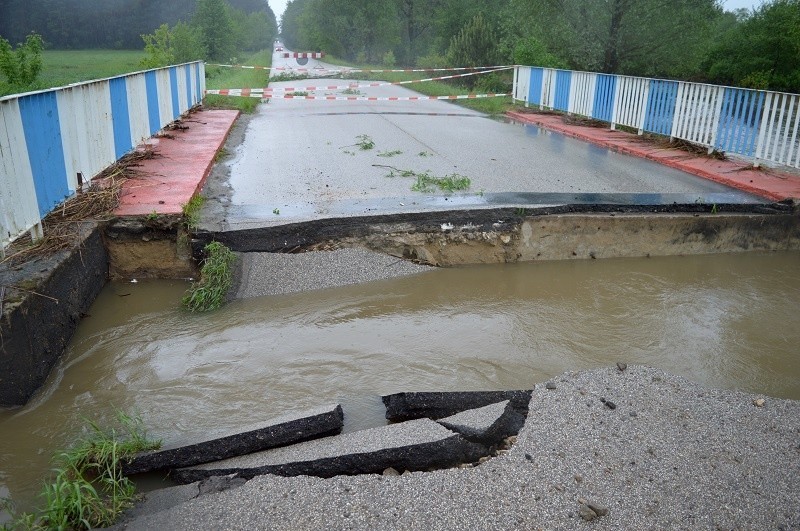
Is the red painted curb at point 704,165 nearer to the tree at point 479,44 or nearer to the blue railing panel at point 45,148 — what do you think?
the blue railing panel at point 45,148

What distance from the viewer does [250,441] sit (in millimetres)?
3611

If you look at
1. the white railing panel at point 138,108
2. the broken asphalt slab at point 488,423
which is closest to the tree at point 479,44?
the white railing panel at point 138,108

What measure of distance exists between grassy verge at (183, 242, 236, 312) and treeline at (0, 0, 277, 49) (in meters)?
45.0

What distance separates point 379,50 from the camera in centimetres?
6047

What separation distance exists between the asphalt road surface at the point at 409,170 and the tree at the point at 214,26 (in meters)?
28.7

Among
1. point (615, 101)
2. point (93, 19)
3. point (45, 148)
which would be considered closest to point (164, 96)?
point (45, 148)

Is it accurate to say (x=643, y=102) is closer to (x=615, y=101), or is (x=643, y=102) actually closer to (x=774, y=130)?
(x=615, y=101)

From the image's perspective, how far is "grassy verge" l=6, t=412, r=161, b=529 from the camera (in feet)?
9.79

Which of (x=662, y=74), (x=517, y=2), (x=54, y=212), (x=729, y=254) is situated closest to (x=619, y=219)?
(x=729, y=254)

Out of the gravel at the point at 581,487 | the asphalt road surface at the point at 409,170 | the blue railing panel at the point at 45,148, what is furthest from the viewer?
the asphalt road surface at the point at 409,170

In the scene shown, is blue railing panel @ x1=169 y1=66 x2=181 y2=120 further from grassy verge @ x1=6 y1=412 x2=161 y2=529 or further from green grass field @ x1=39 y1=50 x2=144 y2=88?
grassy verge @ x1=6 y1=412 x2=161 y2=529

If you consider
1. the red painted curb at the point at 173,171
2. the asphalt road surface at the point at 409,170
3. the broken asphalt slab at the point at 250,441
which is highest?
the red painted curb at the point at 173,171

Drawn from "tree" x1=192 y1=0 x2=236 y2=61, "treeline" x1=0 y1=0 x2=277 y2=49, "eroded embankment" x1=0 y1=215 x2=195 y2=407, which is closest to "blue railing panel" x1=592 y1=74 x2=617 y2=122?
"eroded embankment" x1=0 y1=215 x2=195 y2=407

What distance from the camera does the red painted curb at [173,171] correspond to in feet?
21.6
